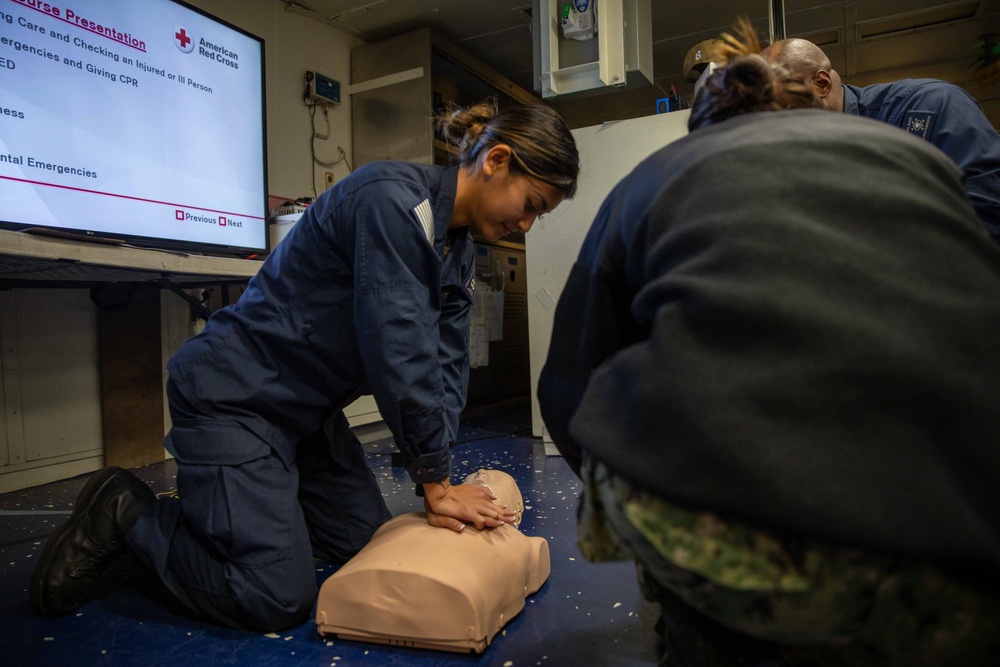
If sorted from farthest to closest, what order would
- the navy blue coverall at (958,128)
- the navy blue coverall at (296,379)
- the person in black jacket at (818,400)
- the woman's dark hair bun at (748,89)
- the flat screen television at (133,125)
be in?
the flat screen television at (133,125) < the navy blue coverall at (958,128) < the navy blue coverall at (296,379) < the woman's dark hair bun at (748,89) < the person in black jacket at (818,400)

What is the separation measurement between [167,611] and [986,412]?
1.32 meters

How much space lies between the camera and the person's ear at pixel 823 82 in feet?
4.97

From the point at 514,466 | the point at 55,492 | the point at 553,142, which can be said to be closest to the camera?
the point at 553,142

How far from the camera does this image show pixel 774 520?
428 millimetres

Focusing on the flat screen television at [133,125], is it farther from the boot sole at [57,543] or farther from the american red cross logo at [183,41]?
the boot sole at [57,543]

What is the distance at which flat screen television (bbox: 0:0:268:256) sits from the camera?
174 cm

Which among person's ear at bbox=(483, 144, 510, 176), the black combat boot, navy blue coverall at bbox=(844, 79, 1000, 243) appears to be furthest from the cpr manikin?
navy blue coverall at bbox=(844, 79, 1000, 243)

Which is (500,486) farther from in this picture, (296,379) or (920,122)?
(920,122)

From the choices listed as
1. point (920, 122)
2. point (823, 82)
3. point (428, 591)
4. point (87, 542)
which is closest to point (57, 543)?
point (87, 542)

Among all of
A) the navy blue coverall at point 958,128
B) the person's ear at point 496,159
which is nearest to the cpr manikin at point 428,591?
the person's ear at point 496,159

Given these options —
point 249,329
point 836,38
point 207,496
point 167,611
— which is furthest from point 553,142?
point 836,38

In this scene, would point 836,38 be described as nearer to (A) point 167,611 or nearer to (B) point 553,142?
(B) point 553,142

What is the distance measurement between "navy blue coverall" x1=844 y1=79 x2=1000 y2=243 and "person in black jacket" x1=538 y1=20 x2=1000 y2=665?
1079mm

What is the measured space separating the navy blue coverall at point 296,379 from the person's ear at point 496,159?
0.28 ft
